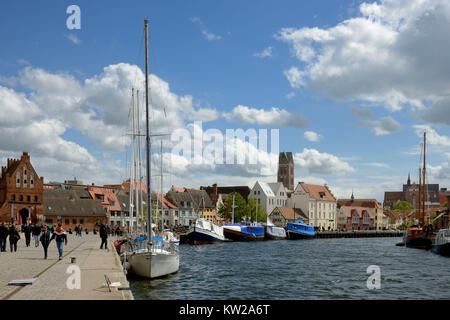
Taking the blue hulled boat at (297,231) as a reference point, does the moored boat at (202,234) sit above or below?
above

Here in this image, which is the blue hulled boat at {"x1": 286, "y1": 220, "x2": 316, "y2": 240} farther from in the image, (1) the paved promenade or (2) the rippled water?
(1) the paved promenade

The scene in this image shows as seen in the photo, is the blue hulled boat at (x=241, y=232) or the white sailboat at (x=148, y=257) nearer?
the white sailboat at (x=148, y=257)

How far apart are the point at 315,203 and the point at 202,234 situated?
9042 centimetres

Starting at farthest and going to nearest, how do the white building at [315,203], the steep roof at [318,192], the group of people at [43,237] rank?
1. the steep roof at [318,192]
2. the white building at [315,203]
3. the group of people at [43,237]

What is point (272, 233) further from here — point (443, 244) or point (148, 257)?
point (148, 257)

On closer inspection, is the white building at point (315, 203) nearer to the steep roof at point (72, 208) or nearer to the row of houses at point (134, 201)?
the row of houses at point (134, 201)

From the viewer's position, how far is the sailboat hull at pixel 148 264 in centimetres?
2892

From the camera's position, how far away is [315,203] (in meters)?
Result: 162

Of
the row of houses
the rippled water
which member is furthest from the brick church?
the rippled water

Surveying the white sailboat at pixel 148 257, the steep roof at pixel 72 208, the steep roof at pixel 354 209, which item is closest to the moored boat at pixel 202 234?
the steep roof at pixel 72 208

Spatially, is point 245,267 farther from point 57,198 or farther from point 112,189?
point 112,189

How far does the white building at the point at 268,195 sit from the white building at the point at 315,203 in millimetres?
4316
